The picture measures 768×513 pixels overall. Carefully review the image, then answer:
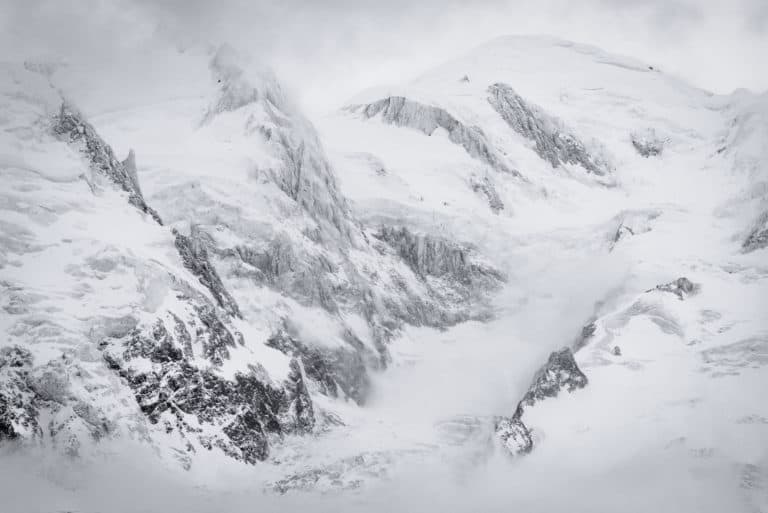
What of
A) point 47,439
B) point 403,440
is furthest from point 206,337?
point 403,440

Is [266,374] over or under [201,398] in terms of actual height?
over

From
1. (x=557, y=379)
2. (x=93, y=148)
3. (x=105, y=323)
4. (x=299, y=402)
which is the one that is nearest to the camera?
(x=105, y=323)

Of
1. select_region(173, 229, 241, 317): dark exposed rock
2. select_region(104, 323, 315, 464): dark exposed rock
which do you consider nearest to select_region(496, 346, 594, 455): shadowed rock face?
select_region(104, 323, 315, 464): dark exposed rock

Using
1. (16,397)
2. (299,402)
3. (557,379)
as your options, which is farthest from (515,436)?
(16,397)

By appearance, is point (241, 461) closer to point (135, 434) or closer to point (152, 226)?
point (135, 434)

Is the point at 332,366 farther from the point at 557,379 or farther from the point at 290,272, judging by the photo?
the point at 557,379

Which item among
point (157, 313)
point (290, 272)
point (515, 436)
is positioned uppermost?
point (290, 272)

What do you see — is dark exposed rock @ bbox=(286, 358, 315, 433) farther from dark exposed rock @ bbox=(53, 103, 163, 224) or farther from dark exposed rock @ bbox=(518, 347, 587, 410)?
dark exposed rock @ bbox=(518, 347, 587, 410)
